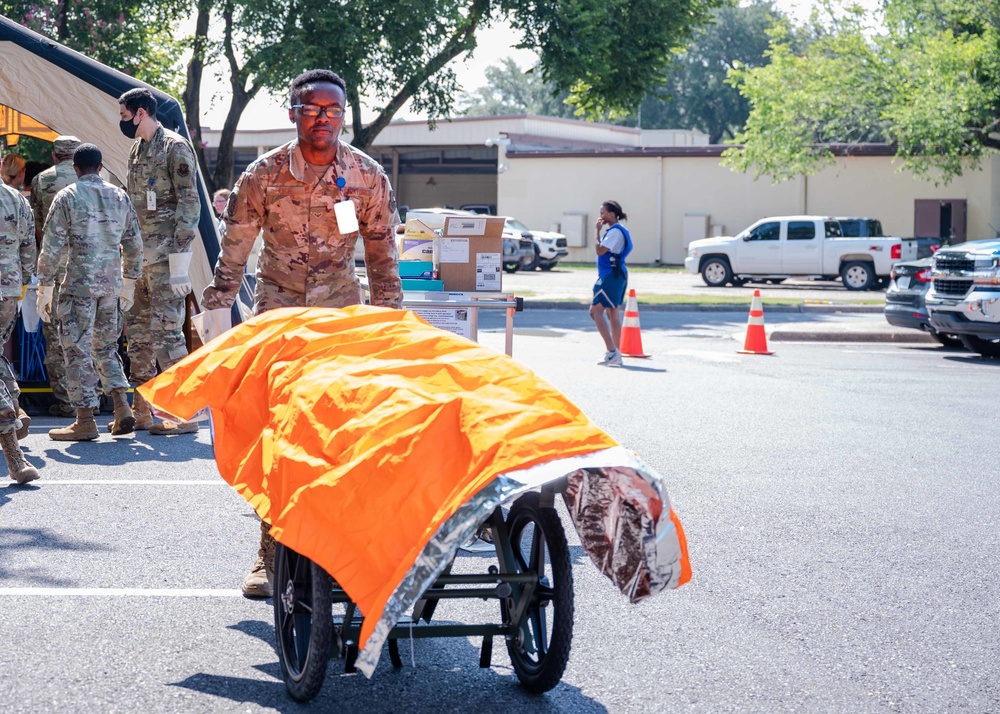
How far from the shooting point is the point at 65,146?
9.86m

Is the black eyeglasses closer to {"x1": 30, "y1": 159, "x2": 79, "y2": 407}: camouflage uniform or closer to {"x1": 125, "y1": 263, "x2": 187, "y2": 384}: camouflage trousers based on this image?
{"x1": 125, "y1": 263, "x2": 187, "y2": 384}: camouflage trousers

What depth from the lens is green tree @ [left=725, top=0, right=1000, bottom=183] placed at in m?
30.7

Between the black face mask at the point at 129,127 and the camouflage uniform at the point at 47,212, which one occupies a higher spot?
the black face mask at the point at 129,127

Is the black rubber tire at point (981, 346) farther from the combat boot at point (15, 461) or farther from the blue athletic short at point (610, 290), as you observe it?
the combat boot at point (15, 461)

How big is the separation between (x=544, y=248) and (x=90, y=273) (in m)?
28.5

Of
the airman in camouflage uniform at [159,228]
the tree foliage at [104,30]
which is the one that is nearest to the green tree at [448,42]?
the tree foliage at [104,30]

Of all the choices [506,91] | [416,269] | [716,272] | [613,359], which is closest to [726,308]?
[716,272]

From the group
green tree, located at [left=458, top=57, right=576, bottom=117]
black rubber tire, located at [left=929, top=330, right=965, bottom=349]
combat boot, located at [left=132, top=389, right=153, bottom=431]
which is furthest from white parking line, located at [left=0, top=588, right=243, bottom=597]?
green tree, located at [left=458, top=57, right=576, bottom=117]

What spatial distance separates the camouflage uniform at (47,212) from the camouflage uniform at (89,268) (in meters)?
0.92

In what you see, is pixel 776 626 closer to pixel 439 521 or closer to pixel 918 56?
pixel 439 521

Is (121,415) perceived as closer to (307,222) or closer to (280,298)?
(280,298)

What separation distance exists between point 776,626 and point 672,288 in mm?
25743

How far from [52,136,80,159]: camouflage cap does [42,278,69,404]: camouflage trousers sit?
52.3 inches

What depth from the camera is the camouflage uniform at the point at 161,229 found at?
9.03 metres
